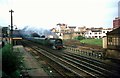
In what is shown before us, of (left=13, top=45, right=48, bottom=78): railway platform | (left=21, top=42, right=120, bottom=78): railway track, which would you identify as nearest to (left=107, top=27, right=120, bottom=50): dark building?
(left=21, top=42, right=120, bottom=78): railway track

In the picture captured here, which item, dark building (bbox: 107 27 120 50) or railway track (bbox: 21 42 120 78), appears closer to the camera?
railway track (bbox: 21 42 120 78)

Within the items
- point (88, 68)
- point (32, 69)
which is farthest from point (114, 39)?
point (32, 69)

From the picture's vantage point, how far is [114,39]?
34.6m

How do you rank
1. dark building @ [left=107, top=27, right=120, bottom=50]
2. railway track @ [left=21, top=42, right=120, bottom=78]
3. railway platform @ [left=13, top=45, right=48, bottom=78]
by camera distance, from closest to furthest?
railway track @ [left=21, top=42, right=120, bottom=78], railway platform @ [left=13, top=45, right=48, bottom=78], dark building @ [left=107, top=27, right=120, bottom=50]

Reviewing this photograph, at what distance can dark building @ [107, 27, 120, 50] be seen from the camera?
3352cm

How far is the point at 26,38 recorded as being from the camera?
106500mm

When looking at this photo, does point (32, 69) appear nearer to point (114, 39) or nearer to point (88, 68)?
point (88, 68)

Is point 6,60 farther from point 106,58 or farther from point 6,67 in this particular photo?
point 106,58

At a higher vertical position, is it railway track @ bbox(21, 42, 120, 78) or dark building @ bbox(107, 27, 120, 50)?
dark building @ bbox(107, 27, 120, 50)

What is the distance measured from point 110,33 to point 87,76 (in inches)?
722

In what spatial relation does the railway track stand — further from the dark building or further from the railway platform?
the dark building

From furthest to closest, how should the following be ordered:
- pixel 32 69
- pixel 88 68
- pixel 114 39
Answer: pixel 114 39 < pixel 32 69 < pixel 88 68

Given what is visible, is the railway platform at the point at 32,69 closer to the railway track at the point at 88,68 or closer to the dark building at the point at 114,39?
the railway track at the point at 88,68

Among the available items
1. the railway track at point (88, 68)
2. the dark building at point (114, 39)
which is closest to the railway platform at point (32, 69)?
the railway track at point (88, 68)
